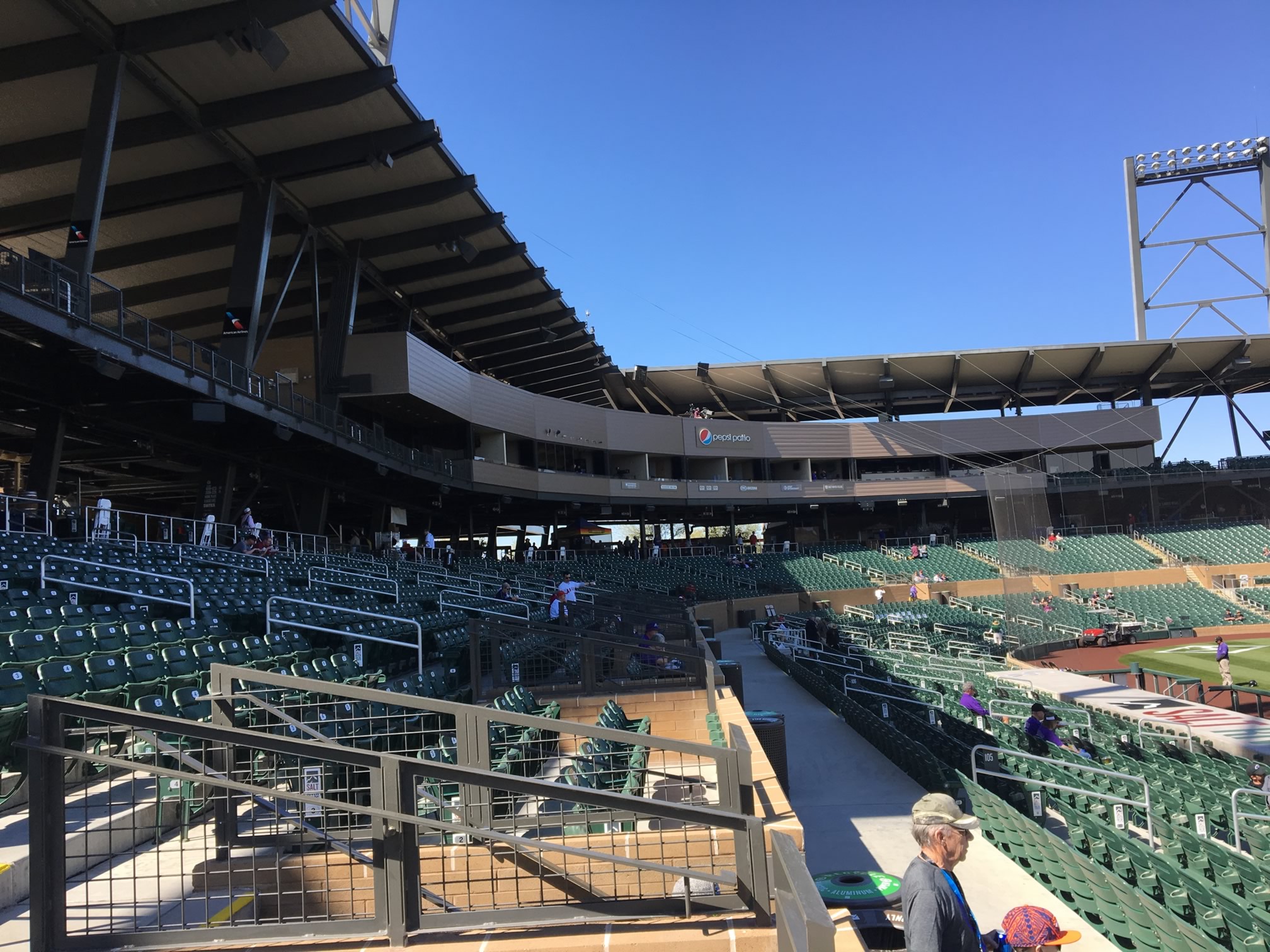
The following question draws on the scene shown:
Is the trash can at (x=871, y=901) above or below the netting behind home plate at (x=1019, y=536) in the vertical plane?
below

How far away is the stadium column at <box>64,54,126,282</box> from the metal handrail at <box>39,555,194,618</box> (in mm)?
7403

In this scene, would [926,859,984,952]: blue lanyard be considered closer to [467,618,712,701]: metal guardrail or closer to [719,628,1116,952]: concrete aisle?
[719,628,1116,952]: concrete aisle

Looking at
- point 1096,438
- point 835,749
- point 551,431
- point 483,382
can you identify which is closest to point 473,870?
point 835,749

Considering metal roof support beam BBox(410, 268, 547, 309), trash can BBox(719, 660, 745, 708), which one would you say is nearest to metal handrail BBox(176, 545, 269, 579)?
trash can BBox(719, 660, 745, 708)

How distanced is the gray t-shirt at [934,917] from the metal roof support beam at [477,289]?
108 feet

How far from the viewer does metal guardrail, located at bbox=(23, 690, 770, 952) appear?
3.77m

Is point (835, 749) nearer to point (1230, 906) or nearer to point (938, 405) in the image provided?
point (1230, 906)

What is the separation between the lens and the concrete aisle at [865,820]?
25.2 ft

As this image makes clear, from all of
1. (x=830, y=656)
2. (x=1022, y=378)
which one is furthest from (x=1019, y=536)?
(x=1022, y=378)

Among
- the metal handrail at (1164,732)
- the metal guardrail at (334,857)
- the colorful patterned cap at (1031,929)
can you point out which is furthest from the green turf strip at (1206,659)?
the metal guardrail at (334,857)

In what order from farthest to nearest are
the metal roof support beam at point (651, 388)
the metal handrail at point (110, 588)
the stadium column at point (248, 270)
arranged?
the metal roof support beam at point (651, 388) < the stadium column at point (248, 270) < the metal handrail at point (110, 588)

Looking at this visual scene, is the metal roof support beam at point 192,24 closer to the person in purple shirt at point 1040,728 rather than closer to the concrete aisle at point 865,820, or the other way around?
the concrete aisle at point 865,820

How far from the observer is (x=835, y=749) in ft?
45.2

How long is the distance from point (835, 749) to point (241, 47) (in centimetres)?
1746
